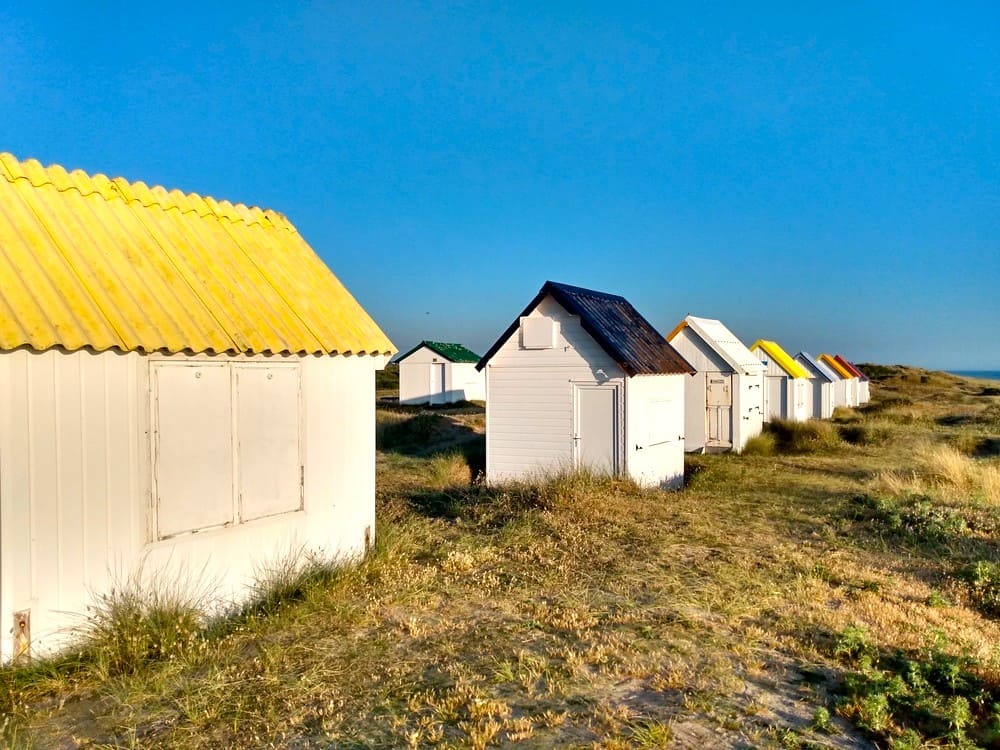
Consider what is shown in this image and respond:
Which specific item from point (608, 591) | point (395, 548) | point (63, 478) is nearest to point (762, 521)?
point (608, 591)

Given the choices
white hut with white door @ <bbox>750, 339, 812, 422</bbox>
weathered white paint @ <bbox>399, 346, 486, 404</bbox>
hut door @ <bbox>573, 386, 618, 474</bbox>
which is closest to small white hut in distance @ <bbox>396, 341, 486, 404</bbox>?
weathered white paint @ <bbox>399, 346, 486, 404</bbox>

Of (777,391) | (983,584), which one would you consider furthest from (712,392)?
(983,584)

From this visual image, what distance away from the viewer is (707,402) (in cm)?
2217

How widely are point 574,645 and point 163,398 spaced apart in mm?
3999

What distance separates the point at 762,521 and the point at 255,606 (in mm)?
7905

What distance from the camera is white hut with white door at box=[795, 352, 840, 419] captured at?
32875mm

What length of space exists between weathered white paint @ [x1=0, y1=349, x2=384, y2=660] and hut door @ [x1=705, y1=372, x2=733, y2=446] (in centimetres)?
1600

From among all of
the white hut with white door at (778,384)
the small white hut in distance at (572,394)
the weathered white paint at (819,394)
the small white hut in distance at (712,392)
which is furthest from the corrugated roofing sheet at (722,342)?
the weathered white paint at (819,394)

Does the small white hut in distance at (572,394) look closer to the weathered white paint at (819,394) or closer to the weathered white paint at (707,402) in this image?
the weathered white paint at (707,402)

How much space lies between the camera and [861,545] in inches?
386

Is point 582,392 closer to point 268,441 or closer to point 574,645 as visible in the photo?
point 268,441

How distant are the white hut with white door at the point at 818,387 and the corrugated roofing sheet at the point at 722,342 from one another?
33.9ft

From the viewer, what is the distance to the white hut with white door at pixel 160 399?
529cm

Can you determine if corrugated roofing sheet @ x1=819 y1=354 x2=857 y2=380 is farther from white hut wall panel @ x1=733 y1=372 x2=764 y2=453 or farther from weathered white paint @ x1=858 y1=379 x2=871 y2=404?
white hut wall panel @ x1=733 y1=372 x2=764 y2=453
